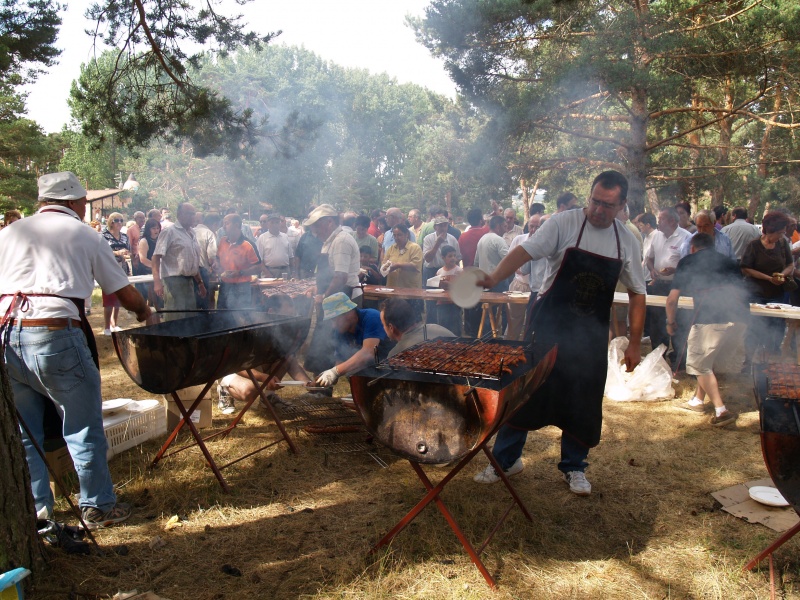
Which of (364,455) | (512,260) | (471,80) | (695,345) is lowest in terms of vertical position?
(364,455)

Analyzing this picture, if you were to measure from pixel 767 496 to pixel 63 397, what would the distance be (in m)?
4.42

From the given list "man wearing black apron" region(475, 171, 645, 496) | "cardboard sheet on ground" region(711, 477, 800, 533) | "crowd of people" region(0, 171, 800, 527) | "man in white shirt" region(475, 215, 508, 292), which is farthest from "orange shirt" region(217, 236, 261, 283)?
"cardboard sheet on ground" region(711, 477, 800, 533)

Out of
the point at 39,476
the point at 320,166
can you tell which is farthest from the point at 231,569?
the point at 320,166

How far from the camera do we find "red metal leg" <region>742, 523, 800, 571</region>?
2.71m

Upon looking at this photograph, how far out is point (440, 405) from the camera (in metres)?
2.73

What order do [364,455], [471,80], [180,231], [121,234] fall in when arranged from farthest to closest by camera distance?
[121,234], [471,80], [180,231], [364,455]

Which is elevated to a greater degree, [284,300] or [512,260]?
[512,260]

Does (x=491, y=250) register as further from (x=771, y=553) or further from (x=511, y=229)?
(x=771, y=553)

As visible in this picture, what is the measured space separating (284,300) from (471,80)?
638cm

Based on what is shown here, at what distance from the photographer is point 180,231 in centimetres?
721

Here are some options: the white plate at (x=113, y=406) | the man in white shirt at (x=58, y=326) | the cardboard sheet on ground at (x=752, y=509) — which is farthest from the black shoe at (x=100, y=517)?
the cardboard sheet on ground at (x=752, y=509)

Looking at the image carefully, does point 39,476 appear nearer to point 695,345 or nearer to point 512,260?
point 512,260

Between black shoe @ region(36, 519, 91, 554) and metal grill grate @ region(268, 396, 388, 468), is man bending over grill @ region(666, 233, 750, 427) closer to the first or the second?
metal grill grate @ region(268, 396, 388, 468)

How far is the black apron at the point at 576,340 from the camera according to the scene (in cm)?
358
